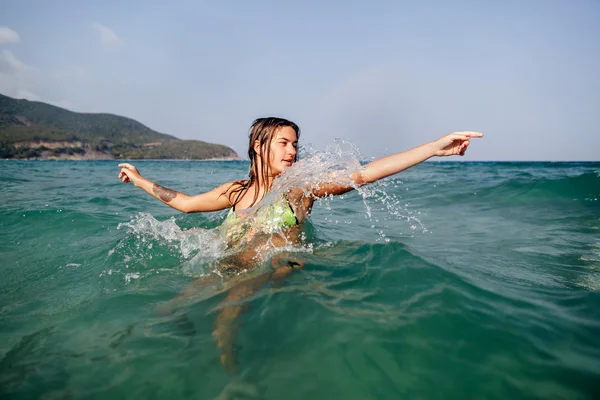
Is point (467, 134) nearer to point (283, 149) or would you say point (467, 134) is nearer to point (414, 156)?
→ point (414, 156)

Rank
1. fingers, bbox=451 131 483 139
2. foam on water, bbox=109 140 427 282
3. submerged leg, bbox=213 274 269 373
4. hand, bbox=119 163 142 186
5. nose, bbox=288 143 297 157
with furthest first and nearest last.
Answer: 1. hand, bbox=119 163 142 186
2. nose, bbox=288 143 297 157
3. foam on water, bbox=109 140 427 282
4. fingers, bbox=451 131 483 139
5. submerged leg, bbox=213 274 269 373

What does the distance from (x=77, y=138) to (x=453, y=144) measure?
114834 mm

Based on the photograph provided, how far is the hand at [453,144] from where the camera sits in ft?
9.04

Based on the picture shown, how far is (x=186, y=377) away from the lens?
160 centimetres

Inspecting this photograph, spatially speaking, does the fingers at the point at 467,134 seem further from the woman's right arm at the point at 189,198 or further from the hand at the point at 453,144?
the woman's right arm at the point at 189,198

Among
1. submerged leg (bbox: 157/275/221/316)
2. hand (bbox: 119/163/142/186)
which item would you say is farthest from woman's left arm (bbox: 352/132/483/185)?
hand (bbox: 119/163/142/186)

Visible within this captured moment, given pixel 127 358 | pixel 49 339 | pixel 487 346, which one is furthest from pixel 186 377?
pixel 487 346

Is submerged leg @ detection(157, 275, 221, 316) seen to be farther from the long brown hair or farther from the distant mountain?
the distant mountain

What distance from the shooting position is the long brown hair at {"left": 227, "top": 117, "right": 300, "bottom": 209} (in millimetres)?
3381

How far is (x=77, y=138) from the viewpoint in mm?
96000

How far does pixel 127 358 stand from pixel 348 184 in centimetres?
223

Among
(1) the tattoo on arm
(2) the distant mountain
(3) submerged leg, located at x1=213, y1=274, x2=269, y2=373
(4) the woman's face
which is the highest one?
(2) the distant mountain

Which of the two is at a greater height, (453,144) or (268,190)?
(453,144)

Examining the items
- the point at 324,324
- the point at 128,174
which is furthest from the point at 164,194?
the point at 324,324
